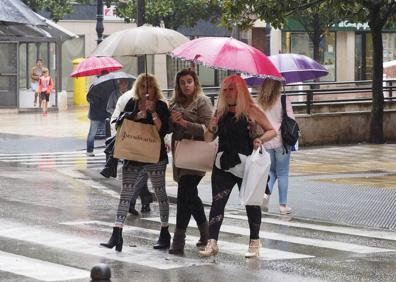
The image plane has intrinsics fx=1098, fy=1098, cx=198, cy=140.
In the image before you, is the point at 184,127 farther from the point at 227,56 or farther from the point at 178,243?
the point at 178,243

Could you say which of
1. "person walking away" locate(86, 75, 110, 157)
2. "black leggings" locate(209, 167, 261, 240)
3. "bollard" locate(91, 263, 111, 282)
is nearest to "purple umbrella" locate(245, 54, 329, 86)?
"person walking away" locate(86, 75, 110, 157)

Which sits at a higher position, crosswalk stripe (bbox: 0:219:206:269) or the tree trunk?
the tree trunk

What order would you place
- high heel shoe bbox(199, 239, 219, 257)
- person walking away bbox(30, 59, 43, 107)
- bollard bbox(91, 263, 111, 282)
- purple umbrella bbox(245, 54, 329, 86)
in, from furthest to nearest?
person walking away bbox(30, 59, 43, 107) → purple umbrella bbox(245, 54, 329, 86) → high heel shoe bbox(199, 239, 219, 257) → bollard bbox(91, 263, 111, 282)

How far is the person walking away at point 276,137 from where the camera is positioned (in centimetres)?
1362

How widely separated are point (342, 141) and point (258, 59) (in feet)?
50.0

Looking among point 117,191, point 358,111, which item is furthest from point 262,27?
point 117,191

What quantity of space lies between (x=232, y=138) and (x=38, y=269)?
7.38 ft

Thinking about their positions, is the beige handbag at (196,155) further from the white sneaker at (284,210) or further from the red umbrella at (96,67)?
the red umbrella at (96,67)

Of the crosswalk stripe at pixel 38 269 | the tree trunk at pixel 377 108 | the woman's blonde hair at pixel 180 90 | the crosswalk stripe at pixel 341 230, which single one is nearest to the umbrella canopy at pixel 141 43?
the woman's blonde hair at pixel 180 90

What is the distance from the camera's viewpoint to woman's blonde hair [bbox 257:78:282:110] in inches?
536

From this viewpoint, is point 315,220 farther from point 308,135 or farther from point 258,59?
point 308,135

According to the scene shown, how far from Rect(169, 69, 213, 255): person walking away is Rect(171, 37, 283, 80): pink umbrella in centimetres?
21

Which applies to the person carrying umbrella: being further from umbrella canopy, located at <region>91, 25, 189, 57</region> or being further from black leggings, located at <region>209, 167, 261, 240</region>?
black leggings, located at <region>209, 167, 261, 240</region>

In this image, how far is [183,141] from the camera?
10711 mm
